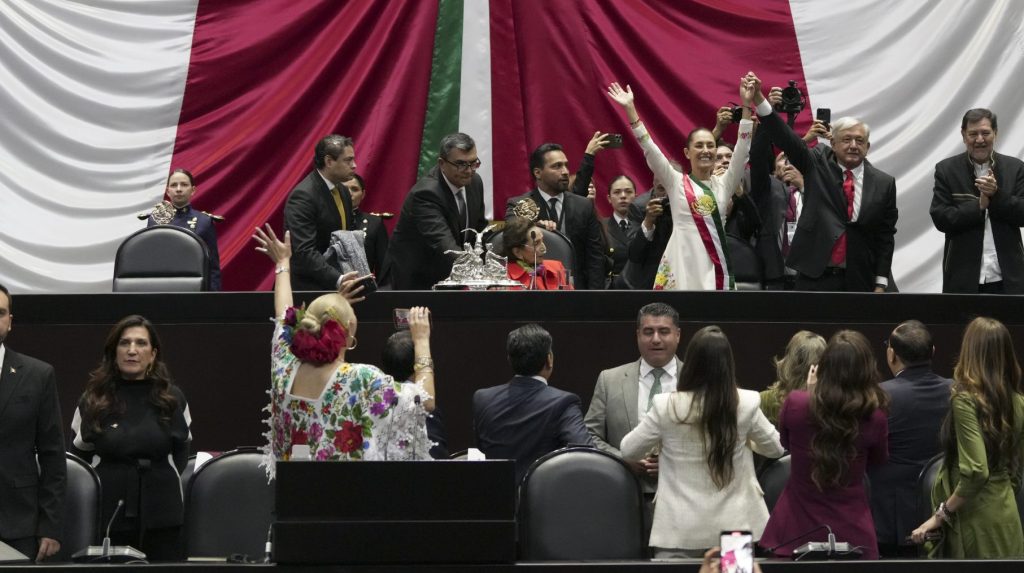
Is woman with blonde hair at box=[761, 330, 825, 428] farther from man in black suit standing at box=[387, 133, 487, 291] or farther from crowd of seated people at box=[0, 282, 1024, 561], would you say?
man in black suit standing at box=[387, 133, 487, 291]

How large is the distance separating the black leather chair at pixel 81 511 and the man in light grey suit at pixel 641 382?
63.5 inches

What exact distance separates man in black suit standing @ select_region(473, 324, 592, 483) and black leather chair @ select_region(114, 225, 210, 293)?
2.14 meters

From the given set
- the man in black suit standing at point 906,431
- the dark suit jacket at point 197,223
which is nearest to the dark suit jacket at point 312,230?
the dark suit jacket at point 197,223

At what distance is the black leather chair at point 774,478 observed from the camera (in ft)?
15.6

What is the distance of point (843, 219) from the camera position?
21.0 feet

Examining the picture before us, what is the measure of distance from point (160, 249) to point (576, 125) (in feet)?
9.72

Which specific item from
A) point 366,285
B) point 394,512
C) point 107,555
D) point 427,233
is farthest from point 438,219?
point 394,512

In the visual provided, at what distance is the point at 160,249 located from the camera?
6.63 metres

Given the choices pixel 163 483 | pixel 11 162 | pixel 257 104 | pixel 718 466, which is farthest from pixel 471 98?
pixel 718 466

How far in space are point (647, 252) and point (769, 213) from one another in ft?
2.19

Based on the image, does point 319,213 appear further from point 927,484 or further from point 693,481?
point 927,484

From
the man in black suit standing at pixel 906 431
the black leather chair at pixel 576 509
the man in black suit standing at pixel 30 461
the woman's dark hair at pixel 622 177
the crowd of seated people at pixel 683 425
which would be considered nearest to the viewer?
the crowd of seated people at pixel 683 425

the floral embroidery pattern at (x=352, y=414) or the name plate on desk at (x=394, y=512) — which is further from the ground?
the floral embroidery pattern at (x=352, y=414)

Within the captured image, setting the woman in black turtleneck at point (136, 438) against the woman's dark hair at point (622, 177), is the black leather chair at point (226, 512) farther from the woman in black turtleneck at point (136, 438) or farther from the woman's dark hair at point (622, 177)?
the woman's dark hair at point (622, 177)
